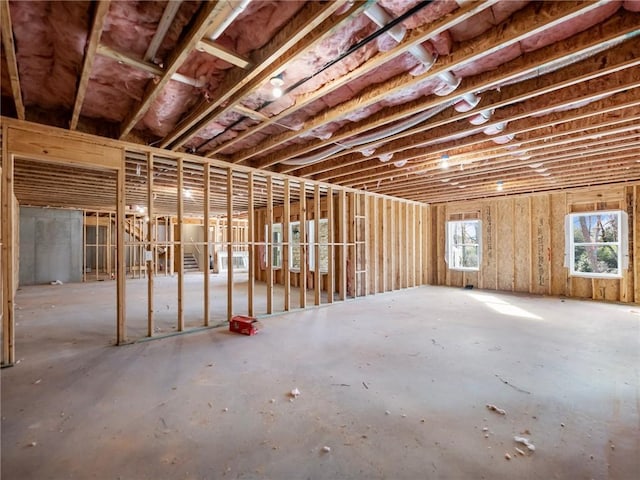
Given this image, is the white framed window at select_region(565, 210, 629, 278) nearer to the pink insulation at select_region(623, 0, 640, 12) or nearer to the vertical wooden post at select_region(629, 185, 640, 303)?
the vertical wooden post at select_region(629, 185, 640, 303)

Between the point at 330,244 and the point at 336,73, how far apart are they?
4.12 metres

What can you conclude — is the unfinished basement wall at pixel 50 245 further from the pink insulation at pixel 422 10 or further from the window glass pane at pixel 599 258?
the window glass pane at pixel 599 258

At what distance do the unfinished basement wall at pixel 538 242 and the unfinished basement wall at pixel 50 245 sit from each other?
40.2 ft

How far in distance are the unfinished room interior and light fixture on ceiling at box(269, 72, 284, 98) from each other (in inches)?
1.1

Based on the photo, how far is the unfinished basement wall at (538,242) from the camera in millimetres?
6504

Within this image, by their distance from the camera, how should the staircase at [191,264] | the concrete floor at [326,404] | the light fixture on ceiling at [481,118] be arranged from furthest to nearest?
the staircase at [191,264] < the light fixture on ceiling at [481,118] < the concrete floor at [326,404]

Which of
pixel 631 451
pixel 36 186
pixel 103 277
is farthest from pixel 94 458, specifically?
pixel 103 277

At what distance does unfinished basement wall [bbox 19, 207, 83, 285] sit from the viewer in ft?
30.7

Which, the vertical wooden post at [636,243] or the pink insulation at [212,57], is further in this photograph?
the vertical wooden post at [636,243]

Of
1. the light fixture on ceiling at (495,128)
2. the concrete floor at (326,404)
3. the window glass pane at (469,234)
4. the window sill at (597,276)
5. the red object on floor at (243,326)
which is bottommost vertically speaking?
the concrete floor at (326,404)

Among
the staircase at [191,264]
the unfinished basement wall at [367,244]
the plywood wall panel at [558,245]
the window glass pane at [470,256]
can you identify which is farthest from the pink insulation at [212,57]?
the staircase at [191,264]

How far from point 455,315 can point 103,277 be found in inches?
477

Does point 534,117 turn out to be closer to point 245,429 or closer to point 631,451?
point 631,451

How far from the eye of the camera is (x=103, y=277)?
11.3 meters
